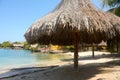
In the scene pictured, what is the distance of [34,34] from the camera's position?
7660mm

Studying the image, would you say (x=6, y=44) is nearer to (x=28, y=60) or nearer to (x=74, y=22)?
(x=28, y=60)

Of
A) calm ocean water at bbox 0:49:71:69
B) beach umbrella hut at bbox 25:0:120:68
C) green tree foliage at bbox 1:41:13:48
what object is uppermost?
green tree foliage at bbox 1:41:13:48

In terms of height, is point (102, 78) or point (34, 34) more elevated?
point (34, 34)

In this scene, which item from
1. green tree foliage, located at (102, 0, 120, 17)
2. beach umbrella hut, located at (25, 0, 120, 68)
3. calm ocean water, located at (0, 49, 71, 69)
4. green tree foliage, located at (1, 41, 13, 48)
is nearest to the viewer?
beach umbrella hut, located at (25, 0, 120, 68)

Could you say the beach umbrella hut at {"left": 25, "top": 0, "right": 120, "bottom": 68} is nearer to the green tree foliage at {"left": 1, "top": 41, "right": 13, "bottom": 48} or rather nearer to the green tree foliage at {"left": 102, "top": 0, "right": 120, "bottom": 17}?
the green tree foliage at {"left": 102, "top": 0, "right": 120, "bottom": 17}

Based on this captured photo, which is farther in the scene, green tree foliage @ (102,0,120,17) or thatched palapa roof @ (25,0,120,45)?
green tree foliage @ (102,0,120,17)

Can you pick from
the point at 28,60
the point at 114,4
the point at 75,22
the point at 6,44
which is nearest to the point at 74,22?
the point at 75,22

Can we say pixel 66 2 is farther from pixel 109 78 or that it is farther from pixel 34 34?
pixel 109 78

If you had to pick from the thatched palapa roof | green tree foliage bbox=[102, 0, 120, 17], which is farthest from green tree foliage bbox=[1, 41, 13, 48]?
the thatched palapa roof

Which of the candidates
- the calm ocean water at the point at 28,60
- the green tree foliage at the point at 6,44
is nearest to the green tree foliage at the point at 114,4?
the calm ocean water at the point at 28,60

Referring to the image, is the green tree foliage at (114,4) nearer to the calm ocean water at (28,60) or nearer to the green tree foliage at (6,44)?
the calm ocean water at (28,60)

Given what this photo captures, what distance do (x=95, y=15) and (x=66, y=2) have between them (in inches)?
44.2

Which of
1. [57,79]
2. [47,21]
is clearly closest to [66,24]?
[47,21]

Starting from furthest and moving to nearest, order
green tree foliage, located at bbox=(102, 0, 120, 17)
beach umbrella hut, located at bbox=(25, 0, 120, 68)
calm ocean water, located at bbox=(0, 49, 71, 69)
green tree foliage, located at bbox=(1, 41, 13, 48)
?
1. green tree foliage, located at bbox=(1, 41, 13, 48)
2. calm ocean water, located at bbox=(0, 49, 71, 69)
3. green tree foliage, located at bbox=(102, 0, 120, 17)
4. beach umbrella hut, located at bbox=(25, 0, 120, 68)
